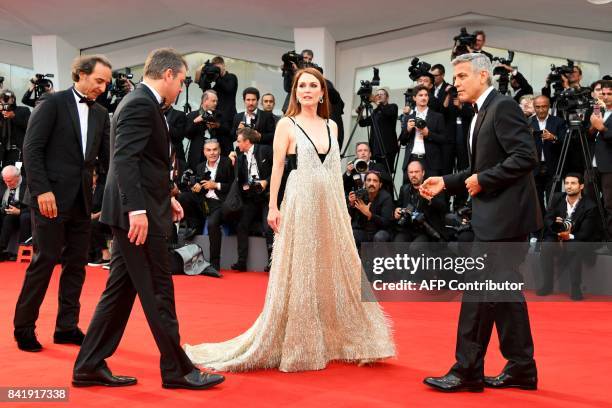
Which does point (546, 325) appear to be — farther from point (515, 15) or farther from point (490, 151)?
point (515, 15)

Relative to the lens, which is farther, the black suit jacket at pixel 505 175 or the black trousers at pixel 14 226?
the black trousers at pixel 14 226

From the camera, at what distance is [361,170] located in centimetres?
793

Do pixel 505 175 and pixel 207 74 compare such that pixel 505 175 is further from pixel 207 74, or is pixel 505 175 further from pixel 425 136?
pixel 207 74

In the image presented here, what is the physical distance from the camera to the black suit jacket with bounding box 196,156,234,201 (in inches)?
349

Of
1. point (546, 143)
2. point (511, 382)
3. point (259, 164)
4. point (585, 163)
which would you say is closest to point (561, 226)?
point (585, 163)

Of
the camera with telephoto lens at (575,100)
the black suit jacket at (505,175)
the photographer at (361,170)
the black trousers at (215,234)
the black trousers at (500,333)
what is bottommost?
the black trousers at (500,333)

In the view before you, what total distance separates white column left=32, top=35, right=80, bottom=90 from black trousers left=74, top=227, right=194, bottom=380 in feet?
30.3

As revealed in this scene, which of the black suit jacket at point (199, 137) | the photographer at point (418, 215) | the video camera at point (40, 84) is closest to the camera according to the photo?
the photographer at point (418, 215)

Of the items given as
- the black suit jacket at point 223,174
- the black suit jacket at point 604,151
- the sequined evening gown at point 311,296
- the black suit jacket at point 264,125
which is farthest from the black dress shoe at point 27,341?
the black suit jacket at point 604,151

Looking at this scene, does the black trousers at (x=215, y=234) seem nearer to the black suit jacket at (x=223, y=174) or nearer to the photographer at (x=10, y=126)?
the black suit jacket at (x=223, y=174)

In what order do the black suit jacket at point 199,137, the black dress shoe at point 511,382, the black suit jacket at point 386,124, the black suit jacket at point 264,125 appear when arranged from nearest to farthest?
the black dress shoe at point 511,382 → the black suit jacket at point 264,125 → the black suit jacket at point 386,124 → the black suit jacket at point 199,137

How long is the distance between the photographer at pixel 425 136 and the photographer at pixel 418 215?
23.4 inches

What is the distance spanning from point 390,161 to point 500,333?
230 inches

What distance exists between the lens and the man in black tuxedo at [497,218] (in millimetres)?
3604
